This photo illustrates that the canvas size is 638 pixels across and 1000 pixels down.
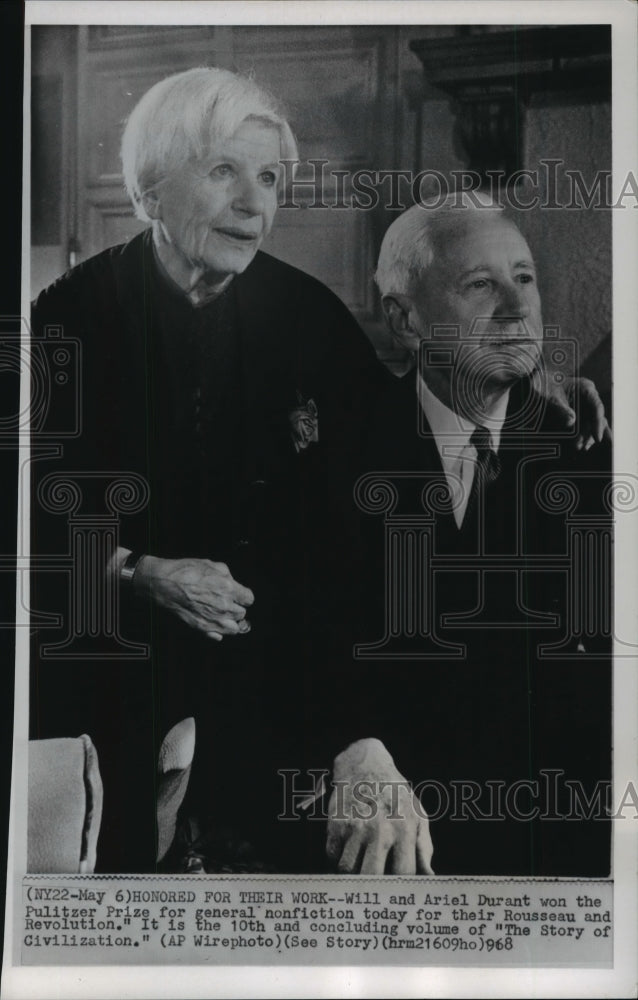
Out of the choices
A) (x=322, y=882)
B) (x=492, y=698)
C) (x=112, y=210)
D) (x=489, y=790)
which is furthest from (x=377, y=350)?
(x=322, y=882)

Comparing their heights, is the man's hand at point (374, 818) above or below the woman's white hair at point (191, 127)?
below

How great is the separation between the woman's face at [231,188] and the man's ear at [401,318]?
34 cm

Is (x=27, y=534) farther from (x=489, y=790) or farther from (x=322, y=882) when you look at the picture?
(x=489, y=790)

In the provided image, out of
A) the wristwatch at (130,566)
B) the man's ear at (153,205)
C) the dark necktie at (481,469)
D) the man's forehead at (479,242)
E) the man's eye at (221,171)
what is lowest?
the wristwatch at (130,566)

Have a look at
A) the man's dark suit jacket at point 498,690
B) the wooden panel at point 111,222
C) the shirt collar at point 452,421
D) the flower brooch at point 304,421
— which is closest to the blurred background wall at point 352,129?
the wooden panel at point 111,222

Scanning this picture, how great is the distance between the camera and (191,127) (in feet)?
6.59

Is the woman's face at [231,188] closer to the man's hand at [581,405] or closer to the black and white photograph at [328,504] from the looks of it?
the black and white photograph at [328,504]

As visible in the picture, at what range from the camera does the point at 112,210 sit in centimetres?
201

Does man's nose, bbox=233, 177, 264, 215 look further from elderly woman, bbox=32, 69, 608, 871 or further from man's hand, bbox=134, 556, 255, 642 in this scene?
man's hand, bbox=134, 556, 255, 642

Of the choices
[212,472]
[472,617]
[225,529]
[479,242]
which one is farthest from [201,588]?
[479,242]

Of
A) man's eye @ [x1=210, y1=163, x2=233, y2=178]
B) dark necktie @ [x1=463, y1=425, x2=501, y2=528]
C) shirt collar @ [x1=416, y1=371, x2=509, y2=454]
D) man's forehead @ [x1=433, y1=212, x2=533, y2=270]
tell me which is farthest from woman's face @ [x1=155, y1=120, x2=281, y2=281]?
dark necktie @ [x1=463, y1=425, x2=501, y2=528]

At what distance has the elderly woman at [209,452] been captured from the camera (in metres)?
1.99

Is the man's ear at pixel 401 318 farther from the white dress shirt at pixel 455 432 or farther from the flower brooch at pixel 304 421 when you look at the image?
the flower brooch at pixel 304 421

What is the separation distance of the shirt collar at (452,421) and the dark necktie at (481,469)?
1 centimetres
